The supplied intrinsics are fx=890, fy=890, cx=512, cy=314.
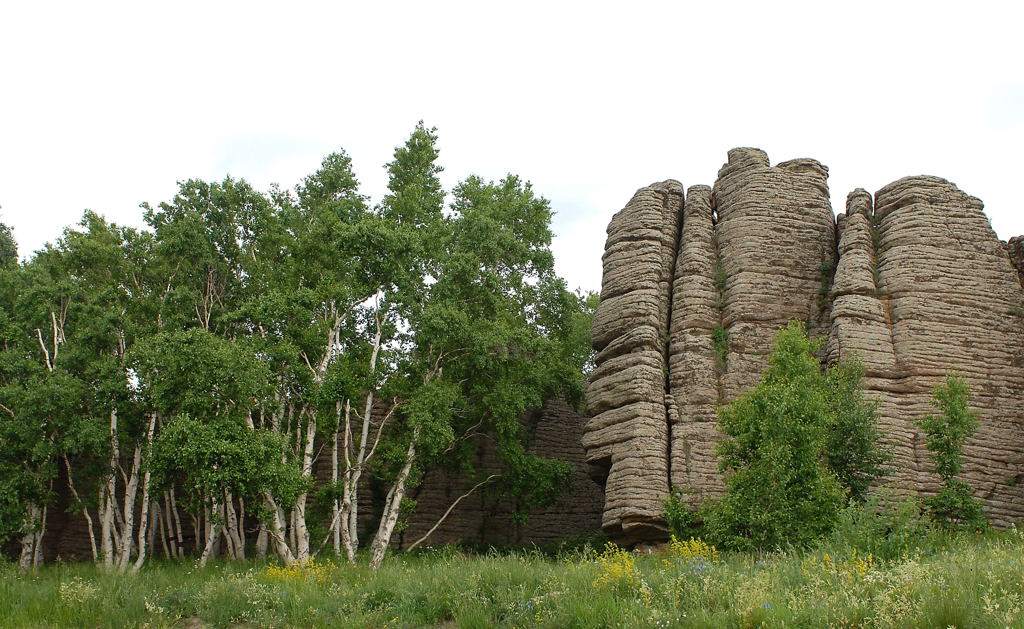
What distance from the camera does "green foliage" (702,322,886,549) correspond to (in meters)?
19.8

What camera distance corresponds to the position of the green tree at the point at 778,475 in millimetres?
19750

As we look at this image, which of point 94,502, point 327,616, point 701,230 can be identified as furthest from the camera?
point 701,230

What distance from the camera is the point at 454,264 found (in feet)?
88.3

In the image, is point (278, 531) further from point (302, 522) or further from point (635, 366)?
point (635, 366)

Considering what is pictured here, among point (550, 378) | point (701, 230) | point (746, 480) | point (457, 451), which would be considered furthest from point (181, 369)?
point (701, 230)

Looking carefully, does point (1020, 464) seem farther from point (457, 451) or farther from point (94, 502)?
point (94, 502)

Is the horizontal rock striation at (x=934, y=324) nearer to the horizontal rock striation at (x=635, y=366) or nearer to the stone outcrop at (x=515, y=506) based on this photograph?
the horizontal rock striation at (x=635, y=366)

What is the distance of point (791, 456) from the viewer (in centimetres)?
2022

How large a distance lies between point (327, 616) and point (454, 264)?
543 inches

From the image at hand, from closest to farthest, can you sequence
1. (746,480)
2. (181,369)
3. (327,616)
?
(327,616) < (746,480) < (181,369)

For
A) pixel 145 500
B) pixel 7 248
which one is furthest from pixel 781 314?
pixel 7 248

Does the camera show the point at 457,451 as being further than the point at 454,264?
Yes

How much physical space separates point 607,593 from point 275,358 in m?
14.1

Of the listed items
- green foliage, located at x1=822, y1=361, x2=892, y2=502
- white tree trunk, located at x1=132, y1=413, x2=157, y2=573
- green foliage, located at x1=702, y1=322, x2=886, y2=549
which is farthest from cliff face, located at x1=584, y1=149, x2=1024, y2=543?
white tree trunk, located at x1=132, y1=413, x2=157, y2=573
